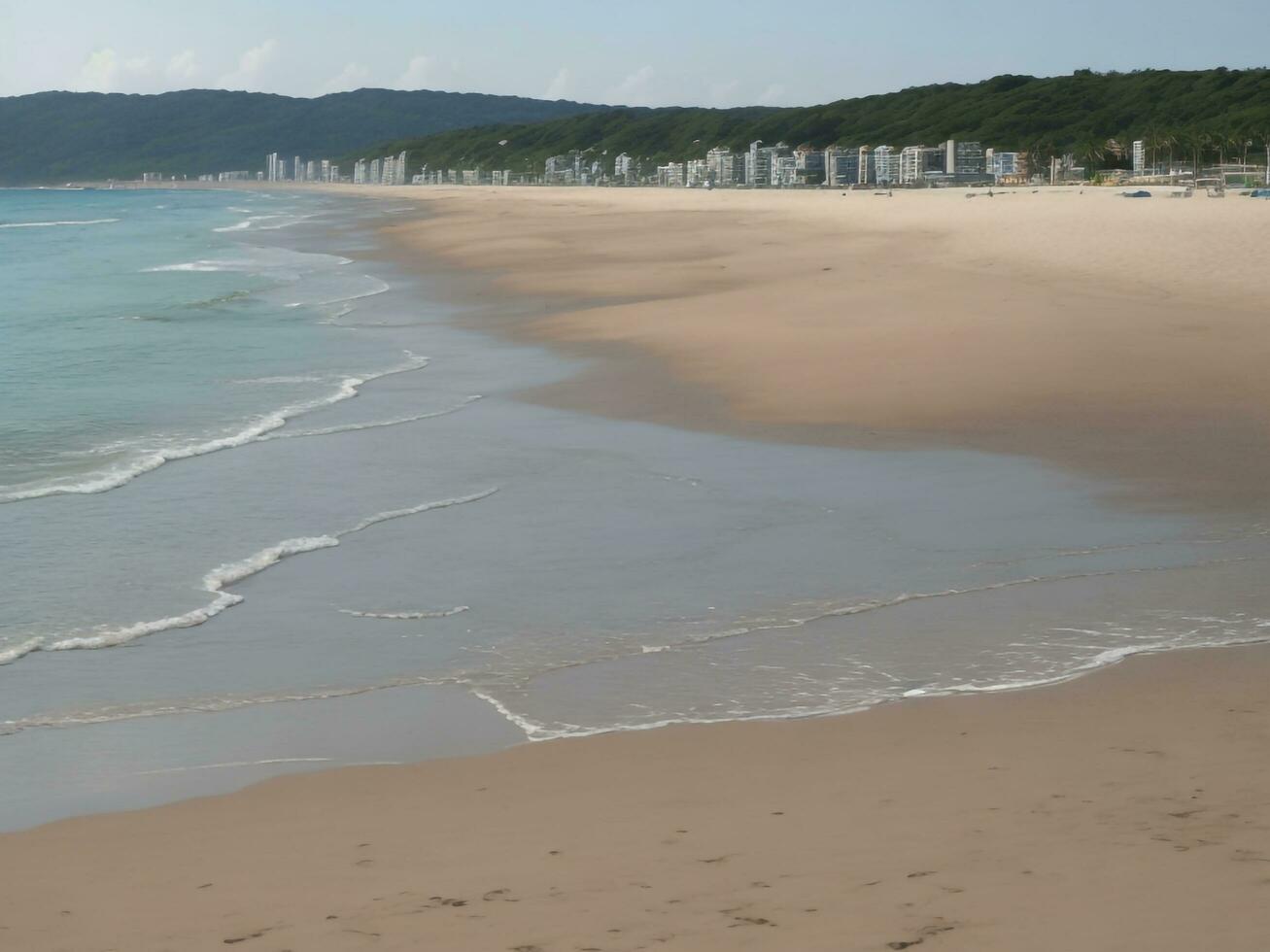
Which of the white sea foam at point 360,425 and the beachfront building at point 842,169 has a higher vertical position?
the beachfront building at point 842,169

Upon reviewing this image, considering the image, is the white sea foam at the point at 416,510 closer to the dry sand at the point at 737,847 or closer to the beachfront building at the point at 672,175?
the dry sand at the point at 737,847

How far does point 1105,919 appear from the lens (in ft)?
11.3

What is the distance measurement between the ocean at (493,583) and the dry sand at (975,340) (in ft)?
3.03

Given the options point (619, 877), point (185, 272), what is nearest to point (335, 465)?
point (619, 877)

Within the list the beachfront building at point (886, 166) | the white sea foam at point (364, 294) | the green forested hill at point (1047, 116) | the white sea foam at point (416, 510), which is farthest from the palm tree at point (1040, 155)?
the white sea foam at point (416, 510)

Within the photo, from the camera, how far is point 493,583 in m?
7.52

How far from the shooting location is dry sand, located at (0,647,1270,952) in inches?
139

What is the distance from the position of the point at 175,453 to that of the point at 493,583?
4.78 metres

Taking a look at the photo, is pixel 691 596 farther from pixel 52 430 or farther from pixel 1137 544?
pixel 52 430

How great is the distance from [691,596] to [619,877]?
11.1 ft

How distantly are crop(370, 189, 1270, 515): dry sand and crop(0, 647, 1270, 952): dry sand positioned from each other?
183 inches

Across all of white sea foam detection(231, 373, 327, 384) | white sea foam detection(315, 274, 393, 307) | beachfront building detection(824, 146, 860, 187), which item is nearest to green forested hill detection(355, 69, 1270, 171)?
beachfront building detection(824, 146, 860, 187)

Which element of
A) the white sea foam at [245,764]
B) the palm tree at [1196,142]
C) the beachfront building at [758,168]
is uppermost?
the beachfront building at [758,168]

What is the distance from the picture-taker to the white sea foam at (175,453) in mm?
10000
